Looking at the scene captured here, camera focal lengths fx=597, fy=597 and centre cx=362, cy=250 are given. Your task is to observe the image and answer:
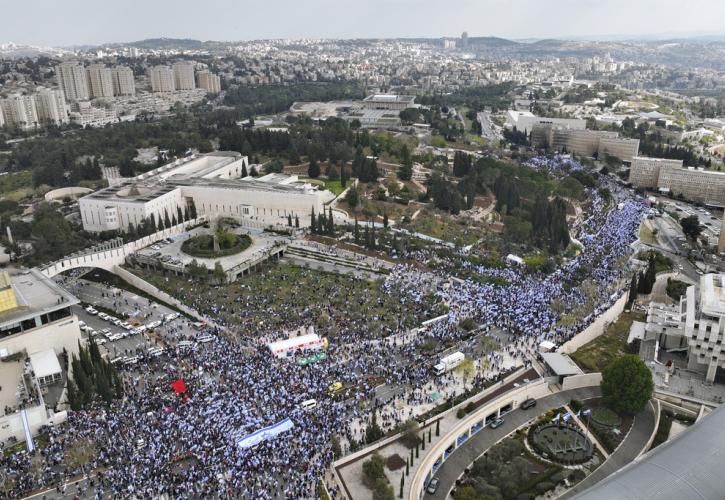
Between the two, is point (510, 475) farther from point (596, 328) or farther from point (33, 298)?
point (33, 298)

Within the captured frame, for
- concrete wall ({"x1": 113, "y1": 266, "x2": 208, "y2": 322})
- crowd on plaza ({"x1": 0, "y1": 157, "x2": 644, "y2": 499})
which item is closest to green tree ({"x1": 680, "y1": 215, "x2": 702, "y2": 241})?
crowd on plaza ({"x1": 0, "y1": 157, "x2": 644, "y2": 499})

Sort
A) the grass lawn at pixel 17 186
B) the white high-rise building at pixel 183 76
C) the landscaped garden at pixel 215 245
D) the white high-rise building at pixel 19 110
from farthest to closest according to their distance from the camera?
the white high-rise building at pixel 183 76
the white high-rise building at pixel 19 110
the grass lawn at pixel 17 186
the landscaped garden at pixel 215 245

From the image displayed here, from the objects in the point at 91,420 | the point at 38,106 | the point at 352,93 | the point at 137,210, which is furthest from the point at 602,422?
the point at 352,93

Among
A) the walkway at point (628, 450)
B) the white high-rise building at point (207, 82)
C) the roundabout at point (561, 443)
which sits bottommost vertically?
the walkway at point (628, 450)

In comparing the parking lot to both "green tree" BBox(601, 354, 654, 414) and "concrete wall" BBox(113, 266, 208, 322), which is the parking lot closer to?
"concrete wall" BBox(113, 266, 208, 322)

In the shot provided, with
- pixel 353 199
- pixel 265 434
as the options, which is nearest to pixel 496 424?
pixel 265 434

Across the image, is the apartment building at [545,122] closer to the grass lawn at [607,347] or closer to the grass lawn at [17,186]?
the grass lawn at [607,347]

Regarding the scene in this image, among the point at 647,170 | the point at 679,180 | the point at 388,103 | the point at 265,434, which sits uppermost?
the point at 388,103

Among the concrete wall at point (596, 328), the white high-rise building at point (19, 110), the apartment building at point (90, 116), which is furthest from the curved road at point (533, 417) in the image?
the white high-rise building at point (19, 110)
